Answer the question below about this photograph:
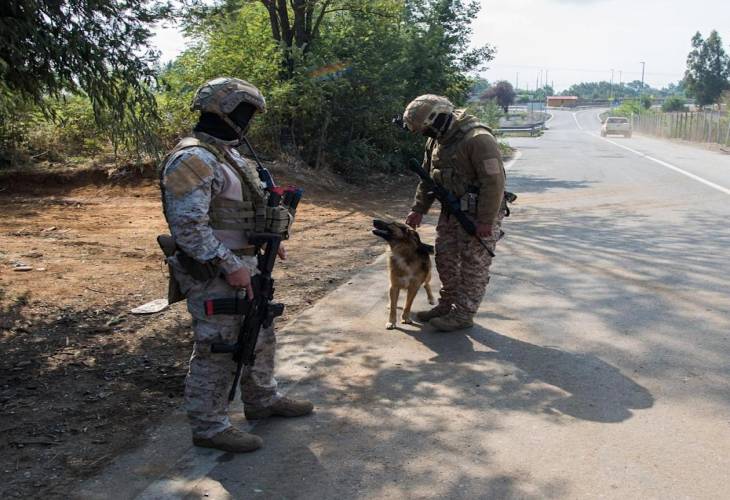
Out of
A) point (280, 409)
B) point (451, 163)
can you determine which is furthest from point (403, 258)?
point (280, 409)

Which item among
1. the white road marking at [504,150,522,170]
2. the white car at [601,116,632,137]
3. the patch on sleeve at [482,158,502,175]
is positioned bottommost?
the white road marking at [504,150,522,170]

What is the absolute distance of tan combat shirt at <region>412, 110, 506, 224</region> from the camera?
16.4ft

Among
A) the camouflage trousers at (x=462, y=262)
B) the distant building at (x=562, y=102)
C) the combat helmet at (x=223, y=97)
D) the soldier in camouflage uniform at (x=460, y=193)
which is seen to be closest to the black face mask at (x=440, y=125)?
the soldier in camouflage uniform at (x=460, y=193)

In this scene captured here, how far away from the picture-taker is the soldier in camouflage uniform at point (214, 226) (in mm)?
3145

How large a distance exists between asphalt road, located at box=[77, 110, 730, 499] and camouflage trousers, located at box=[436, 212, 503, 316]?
281 millimetres

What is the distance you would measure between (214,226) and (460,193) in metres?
2.34

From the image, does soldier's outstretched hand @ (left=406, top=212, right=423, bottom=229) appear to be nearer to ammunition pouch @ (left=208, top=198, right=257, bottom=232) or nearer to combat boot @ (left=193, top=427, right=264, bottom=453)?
ammunition pouch @ (left=208, top=198, right=257, bottom=232)

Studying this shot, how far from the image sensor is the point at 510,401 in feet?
13.3

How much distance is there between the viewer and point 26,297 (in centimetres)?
612

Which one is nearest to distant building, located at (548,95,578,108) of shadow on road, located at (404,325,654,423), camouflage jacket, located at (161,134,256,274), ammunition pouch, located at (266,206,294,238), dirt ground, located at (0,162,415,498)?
dirt ground, located at (0,162,415,498)

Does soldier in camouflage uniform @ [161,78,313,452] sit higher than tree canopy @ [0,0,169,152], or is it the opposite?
tree canopy @ [0,0,169,152]

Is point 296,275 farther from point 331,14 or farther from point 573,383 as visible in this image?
point 331,14

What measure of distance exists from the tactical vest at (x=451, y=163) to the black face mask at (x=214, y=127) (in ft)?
7.15

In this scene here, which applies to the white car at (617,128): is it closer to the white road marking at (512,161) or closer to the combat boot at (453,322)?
the white road marking at (512,161)
